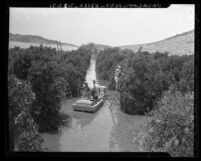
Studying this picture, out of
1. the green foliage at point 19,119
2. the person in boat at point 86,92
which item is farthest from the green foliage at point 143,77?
the green foliage at point 19,119

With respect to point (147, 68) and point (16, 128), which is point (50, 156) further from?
point (147, 68)

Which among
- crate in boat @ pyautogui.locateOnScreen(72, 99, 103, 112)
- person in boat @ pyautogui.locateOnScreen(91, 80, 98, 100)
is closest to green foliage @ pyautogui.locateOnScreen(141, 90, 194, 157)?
crate in boat @ pyautogui.locateOnScreen(72, 99, 103, 112)

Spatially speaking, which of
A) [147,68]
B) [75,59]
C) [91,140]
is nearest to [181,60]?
[147,68]

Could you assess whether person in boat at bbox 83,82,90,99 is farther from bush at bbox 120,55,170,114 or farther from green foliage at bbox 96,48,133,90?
bush at bbox 120,55,170,114

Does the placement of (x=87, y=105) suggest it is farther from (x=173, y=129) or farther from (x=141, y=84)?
(x=141, y=84)

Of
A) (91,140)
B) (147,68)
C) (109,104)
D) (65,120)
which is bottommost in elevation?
(91,140)

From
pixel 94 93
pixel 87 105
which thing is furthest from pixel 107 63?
pixel 87 105

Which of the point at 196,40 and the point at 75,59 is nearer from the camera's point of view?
the point at 196,40
